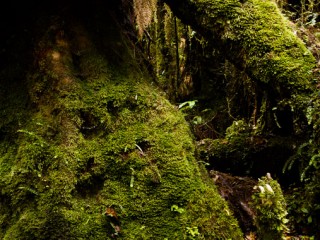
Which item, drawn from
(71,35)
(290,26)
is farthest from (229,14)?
(71,35)

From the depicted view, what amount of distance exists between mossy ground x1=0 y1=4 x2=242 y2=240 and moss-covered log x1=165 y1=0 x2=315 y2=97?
3.06ft

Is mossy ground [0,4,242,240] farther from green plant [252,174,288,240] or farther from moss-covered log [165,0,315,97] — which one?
moss-covered log [165,0,315,97]

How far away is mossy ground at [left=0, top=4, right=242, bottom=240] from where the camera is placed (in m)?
2.97

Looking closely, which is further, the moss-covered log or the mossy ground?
the moss-covered log

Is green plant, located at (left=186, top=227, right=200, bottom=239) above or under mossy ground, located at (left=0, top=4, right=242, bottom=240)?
under

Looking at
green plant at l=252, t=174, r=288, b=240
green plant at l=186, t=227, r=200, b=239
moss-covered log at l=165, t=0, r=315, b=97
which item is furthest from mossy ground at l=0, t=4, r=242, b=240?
moss-covered log at l=165, t=0, r=315, b=97

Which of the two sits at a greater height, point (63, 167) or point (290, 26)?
point (290, 26)

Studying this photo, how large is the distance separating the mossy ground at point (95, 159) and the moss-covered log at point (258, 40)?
93 cm

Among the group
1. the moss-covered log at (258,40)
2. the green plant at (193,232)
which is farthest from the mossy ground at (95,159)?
the moss-covered log at (258,40)

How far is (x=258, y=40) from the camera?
372 centimetres

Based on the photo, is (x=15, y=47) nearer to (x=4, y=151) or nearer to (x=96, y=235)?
(x=4, y=151)

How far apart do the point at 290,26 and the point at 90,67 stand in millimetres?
2201

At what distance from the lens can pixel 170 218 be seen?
120 inches

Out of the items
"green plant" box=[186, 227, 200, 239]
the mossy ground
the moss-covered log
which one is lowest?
"green plant" box=[186, 227, 200, 239]
